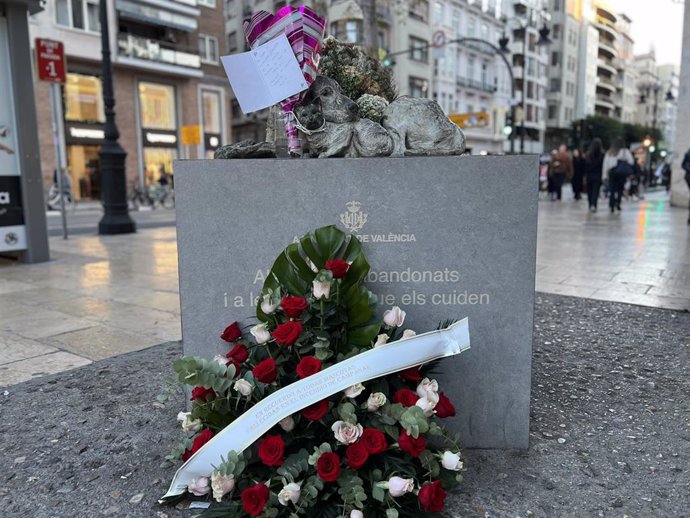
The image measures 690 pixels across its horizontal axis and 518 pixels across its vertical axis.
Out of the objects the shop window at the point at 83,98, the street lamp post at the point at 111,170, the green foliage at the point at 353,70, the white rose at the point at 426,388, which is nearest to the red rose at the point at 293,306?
the white rose at the point at 426,388

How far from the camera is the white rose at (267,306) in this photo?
2.17 m

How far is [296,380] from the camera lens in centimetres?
216

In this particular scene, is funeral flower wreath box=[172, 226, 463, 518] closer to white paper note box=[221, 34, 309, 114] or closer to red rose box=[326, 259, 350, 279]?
red rose box=[326, 259, 350, 279]

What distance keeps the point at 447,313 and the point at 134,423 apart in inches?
64.1

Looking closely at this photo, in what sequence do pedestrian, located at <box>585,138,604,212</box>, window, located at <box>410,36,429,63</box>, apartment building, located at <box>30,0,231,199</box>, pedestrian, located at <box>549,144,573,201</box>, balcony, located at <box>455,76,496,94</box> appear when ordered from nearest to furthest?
pedestrian, located at <box>585,138,604,212</box>
pedestrian, located at <box>549,144,573,201</box>
apartment building, located at <box>30,0,231,199</box>
window, located at <box>410,36,429,63</box>
balcony, located at <box>455,76,496,94</box>

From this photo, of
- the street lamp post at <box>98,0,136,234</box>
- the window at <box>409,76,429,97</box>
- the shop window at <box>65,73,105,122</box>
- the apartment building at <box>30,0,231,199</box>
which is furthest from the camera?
the window at <box>409,76,429,97</box>

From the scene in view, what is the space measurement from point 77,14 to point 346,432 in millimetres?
33023

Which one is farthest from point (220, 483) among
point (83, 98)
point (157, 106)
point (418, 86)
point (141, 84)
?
point (418, 86)

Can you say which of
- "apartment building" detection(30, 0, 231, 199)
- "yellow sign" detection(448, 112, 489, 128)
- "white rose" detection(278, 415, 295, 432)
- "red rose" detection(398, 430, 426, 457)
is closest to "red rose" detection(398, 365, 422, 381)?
"red rose" detection(398, 430, 426, 457)

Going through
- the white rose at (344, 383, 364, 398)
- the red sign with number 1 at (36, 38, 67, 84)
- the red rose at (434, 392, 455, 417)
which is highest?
the red sign with number 1 at (36, 38, 67, 84)

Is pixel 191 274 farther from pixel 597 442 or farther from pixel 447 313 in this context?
pixel 597 442

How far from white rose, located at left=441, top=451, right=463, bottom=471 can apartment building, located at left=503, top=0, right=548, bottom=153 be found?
Answer: 64.8 metres

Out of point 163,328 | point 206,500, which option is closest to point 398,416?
point 206,500

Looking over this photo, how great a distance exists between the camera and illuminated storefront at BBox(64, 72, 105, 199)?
2950 centimetres
